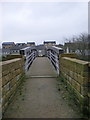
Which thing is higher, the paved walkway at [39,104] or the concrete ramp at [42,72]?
the concrete ramp at [42,72]

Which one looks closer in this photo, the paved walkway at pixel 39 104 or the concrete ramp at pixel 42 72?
the paved walkway at pixel 39 104

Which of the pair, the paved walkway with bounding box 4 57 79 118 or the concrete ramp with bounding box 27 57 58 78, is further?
the concrete ramp with bounding box 27 57 58 78

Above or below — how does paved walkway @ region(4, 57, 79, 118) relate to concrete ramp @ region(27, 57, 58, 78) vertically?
below

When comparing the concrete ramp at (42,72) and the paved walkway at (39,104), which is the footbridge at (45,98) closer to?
the paved walkway at (39,104)

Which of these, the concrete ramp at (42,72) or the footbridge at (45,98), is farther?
the concrete ramp at (42,72)

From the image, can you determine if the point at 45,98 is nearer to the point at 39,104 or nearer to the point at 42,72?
the point at 39,104

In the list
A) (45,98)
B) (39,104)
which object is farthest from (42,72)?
(39,104)

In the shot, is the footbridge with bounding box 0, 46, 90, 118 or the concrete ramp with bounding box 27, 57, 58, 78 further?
the concrete ramp with bounding box 27, 57, 58, 78

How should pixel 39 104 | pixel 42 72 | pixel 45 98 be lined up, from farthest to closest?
pixel 42 72 < pixel 45 98 < pixel 39 104

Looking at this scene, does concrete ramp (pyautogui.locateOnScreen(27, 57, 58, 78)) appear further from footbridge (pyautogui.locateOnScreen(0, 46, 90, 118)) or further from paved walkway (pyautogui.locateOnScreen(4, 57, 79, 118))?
footbridge (pyautogui.locateOnScreen(0, 46, 90, 118))

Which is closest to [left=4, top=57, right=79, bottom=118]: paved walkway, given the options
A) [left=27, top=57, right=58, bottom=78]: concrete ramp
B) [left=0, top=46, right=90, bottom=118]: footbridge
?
[left=0, top=46, right=90, bottom=118]: footbridge

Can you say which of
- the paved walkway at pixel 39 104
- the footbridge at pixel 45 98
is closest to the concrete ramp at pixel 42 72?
the paved walkway at pixel 39 104

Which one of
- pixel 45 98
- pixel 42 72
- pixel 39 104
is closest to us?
pixel 39 104

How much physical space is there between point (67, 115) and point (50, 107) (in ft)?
1.61
